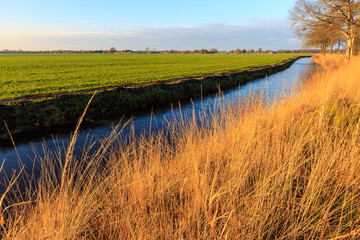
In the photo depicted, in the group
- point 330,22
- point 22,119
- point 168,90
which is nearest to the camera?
point 22,119

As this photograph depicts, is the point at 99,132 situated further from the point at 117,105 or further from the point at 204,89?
the point at 204,89

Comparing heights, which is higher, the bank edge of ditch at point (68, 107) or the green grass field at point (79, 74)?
the green grass field at point (79, 74)

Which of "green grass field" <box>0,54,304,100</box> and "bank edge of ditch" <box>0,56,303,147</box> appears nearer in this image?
"bank edge of ditch" <box>0,56,303,147</box>

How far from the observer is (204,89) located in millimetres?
15867

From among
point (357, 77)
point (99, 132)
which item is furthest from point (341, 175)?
point (99, 132)

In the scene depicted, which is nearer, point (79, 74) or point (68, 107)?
point (68, 107)

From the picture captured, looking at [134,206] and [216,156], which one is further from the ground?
[216,156]

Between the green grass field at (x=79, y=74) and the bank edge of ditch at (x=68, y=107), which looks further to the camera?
the green grass field at (x=79, y=74)

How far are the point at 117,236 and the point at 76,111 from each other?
8.71m

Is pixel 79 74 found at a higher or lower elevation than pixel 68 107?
higher

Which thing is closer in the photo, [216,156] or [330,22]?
[216,156]

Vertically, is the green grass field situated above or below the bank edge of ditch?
above

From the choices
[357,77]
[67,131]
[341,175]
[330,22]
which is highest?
[330,22]

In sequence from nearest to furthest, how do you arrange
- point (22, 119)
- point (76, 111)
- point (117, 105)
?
point (22, 119)
point (76, 111)
point (117, 105)
